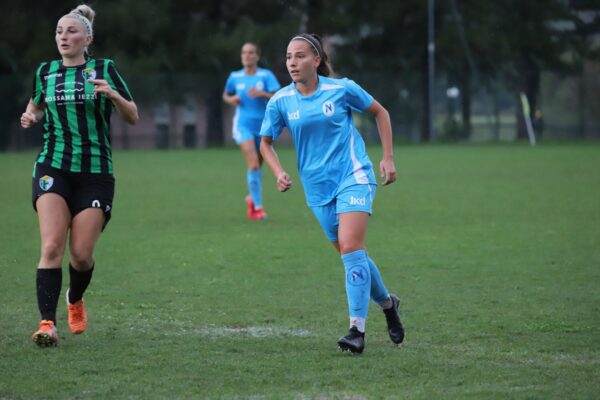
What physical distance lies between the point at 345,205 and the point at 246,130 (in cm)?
873

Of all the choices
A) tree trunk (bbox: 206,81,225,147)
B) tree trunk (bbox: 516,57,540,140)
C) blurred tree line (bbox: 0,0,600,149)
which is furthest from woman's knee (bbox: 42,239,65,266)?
tree trunk (bbox: 516,57,540,140)

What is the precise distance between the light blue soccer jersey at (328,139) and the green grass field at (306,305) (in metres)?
0.98

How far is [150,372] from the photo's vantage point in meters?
Result: 5.76

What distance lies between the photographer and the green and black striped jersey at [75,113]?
21.5 feet

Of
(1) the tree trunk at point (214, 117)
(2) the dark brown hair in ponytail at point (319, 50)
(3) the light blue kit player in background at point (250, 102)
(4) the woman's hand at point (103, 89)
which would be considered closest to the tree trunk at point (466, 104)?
(1) the tree trunk at point (214, 117)

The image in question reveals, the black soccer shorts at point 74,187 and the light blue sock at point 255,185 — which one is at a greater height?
the black soccer shorts at point 74,187

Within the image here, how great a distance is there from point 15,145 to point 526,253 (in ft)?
95.7

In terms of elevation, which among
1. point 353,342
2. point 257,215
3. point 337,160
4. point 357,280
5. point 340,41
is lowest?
point 257,215

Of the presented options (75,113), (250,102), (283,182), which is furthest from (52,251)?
(250,102)

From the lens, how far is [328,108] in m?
6.45

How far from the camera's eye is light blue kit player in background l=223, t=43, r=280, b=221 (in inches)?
573

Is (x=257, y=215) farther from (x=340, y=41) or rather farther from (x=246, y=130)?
(x=340, y=41)

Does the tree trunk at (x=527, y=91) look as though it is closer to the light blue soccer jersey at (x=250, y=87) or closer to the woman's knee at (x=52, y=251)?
the light blue soccer jersey at (x=250, y=87)

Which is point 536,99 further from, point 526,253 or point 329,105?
point 329,105
